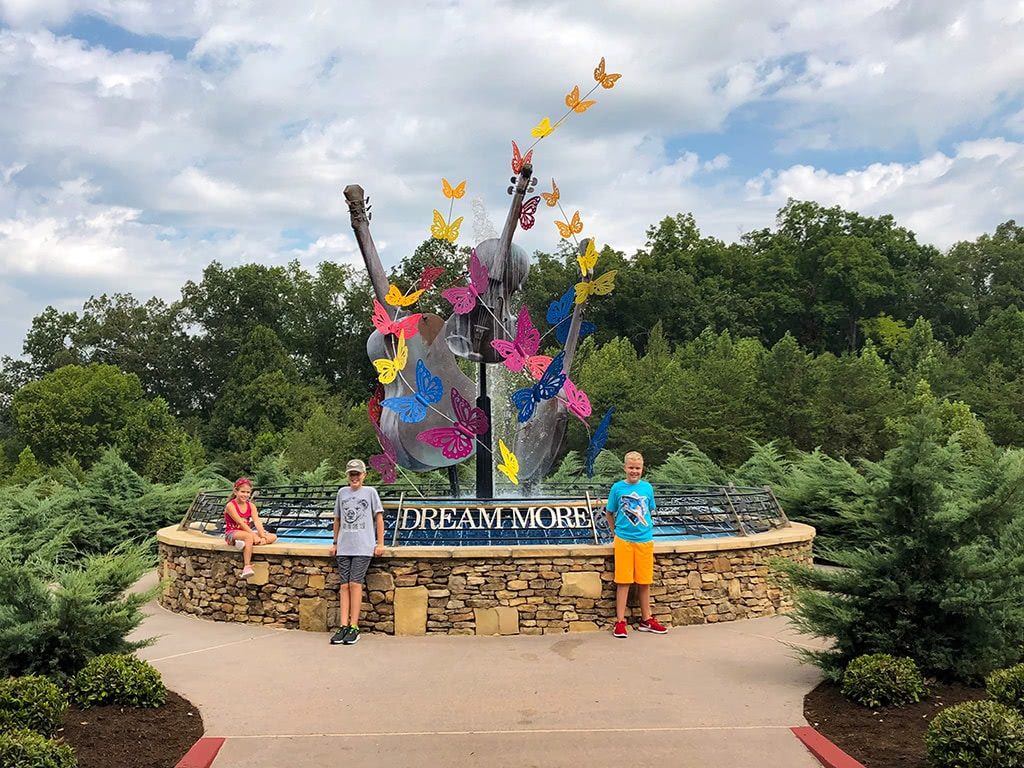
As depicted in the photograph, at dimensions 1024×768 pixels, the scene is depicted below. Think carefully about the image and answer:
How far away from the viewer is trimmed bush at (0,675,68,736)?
5094 mm

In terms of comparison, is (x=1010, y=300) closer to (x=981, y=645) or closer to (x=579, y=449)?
(x=579, y=449)

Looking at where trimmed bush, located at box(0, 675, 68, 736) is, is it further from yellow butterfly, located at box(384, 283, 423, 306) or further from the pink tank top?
yellow butterfly, located at box(384, 283, 423, 306)

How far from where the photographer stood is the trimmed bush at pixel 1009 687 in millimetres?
5309

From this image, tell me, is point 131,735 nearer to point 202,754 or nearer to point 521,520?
point 202,754

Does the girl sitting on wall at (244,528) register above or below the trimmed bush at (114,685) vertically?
above

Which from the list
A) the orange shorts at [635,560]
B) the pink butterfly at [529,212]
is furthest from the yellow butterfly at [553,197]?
the orange shorts at [635,560]

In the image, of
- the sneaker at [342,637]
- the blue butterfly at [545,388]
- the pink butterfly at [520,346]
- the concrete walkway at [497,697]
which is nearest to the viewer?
the concrete walkway at [497,697]

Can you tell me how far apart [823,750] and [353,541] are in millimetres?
4410

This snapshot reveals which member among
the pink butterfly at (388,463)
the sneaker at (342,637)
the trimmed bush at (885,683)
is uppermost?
the pink butterfly at (388,463)

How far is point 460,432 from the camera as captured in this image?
10641 millimetres

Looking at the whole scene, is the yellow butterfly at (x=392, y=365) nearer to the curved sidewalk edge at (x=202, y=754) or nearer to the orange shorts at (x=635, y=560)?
the orange shorts at (x=635, y=560)

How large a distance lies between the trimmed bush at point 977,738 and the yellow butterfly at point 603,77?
26.8ft

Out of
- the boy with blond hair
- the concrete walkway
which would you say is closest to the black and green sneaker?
the concrete walkway

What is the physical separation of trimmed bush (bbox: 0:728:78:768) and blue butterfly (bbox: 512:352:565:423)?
690cm
